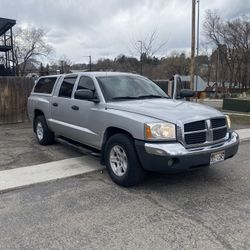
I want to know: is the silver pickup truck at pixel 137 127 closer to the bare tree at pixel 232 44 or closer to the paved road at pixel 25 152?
the paved road at pixel 25 152

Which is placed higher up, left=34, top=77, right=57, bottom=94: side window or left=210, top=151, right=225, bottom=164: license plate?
left=34, top=77, right=57, bottom=94: side window

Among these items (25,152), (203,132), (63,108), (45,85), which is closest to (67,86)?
(63,108)

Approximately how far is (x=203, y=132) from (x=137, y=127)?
973 mm

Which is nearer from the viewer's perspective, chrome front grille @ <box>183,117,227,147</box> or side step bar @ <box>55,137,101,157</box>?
chrome front grille @ <box>183,117,227,147</box>

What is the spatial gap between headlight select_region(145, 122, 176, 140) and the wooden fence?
8.89 m

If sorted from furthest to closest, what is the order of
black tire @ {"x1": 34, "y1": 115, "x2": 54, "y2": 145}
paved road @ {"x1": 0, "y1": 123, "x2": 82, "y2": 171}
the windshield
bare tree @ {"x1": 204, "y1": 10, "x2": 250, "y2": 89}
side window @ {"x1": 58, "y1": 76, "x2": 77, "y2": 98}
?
bare tree @ {"x1": 204, "y1": 10, "x2": 250, "y2": 89} < black tire @ {"x1": 34, "y1": 115, "x2": 54, "y2": 145} < side window @ {"x1": 58, "y1": 76, "x2": 77, "y2": 98} < paved road @ {"x1": 0, "y1": 123, "x2": 82, "y2": 171} < the windshield

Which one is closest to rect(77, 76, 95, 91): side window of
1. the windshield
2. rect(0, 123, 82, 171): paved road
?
the windshield

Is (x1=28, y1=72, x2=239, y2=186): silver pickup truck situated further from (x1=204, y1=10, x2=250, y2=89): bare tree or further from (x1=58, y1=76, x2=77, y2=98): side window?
(x1=204, y1=10, x2=250, y2=89): bare tree

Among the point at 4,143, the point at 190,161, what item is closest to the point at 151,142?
the point at 190,161

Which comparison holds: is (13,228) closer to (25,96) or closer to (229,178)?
(229,178)

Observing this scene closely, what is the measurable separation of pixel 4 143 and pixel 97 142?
3.86 metres

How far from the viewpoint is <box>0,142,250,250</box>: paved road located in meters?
3.51

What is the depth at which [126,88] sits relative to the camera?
6121 mm

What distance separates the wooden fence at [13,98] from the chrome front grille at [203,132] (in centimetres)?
905
